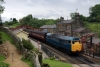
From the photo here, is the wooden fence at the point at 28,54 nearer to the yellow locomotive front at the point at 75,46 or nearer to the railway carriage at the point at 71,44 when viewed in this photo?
the railway carriage at the point at 71,44

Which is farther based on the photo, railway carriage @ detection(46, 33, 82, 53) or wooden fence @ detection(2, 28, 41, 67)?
railway carriage @ detection(46, 33, 82, 53)

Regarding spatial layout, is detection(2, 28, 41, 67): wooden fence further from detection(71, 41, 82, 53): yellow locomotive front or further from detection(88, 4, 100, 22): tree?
detection(88, 4, 100, 22): tree

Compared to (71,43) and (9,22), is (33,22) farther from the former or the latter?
(71,43)

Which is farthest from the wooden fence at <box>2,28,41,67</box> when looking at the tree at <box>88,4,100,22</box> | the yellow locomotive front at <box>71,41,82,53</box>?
the tree at <box>88,4,100,22</box>

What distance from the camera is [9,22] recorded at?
154875 millimetres

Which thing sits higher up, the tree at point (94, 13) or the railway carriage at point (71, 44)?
the tree at point (94, 13)

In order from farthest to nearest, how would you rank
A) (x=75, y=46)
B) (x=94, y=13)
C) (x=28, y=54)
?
(x=94, y=13) → (x=75, y=46) → (x=28, y=54)

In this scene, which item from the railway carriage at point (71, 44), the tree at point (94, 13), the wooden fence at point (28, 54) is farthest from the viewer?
the tree at point (94, 13)

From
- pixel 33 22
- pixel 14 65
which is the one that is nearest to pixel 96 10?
pixel 33 22

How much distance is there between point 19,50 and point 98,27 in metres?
58.9

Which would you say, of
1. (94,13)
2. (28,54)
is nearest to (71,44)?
(28,54)

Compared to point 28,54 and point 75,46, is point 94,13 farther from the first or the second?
point 28,54

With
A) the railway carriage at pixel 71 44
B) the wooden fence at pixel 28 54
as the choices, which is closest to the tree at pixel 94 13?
the railway carriage at pixel 71 44

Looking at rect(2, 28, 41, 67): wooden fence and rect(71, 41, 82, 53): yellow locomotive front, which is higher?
rect(2, 28, 41, 67): wooden fence
